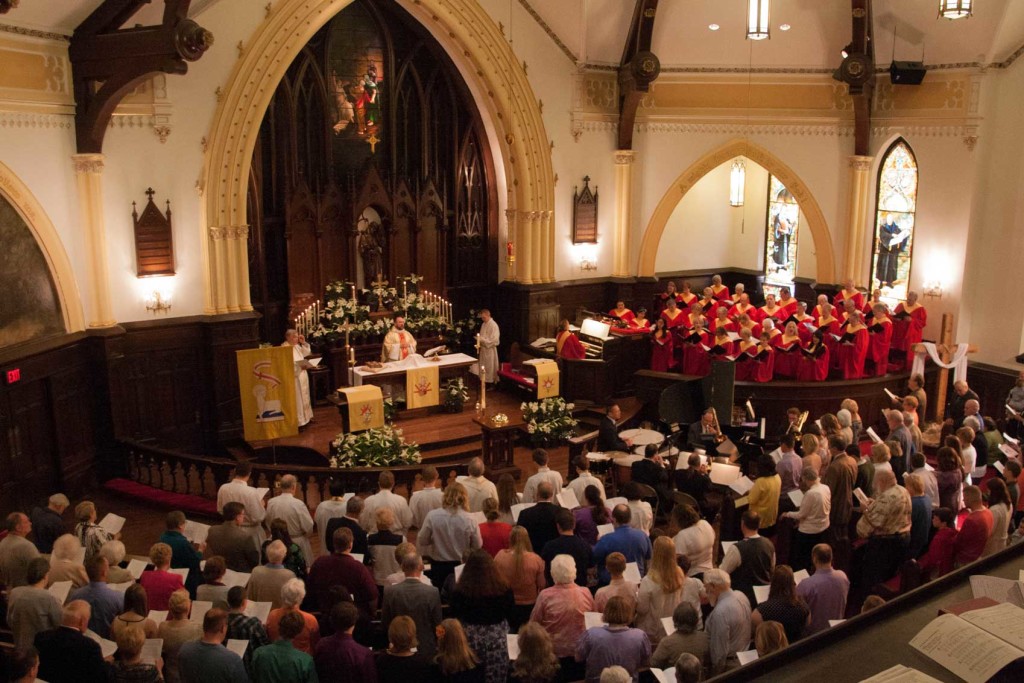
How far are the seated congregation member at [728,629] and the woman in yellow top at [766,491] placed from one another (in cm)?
305

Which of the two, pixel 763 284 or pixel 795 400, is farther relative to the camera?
pixel 763 284

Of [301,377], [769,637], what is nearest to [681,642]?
[769,637]

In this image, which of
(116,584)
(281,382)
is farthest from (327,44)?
(116,584)

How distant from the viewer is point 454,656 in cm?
606

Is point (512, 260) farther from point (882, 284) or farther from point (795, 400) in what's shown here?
point (882, 284)

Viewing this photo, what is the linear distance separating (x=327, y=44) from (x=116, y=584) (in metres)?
12.3

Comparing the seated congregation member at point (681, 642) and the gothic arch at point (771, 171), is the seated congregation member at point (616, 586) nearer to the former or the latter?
the seated congregation member at point (681, 642)

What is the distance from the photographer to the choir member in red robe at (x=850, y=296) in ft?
60.0

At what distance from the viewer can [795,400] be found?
1664 cm

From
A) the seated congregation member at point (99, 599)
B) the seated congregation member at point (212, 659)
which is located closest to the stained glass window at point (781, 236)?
the seated congregation member at point (99, 599)

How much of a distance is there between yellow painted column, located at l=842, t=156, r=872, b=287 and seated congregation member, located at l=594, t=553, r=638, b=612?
1426 cm

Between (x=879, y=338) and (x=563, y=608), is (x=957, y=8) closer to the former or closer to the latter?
(x=879, y=338)

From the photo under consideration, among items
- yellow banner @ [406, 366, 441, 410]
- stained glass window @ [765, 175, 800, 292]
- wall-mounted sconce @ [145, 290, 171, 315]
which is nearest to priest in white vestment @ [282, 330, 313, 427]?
yellow banner @ [406, 366, 441, 410]

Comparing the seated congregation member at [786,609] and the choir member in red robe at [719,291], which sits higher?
the choir member in red robe at [719,291]
